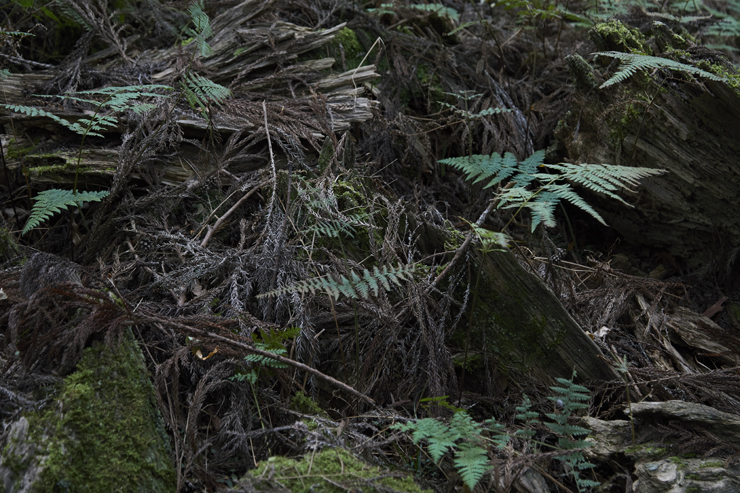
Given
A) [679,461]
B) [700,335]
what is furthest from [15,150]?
[700,335]

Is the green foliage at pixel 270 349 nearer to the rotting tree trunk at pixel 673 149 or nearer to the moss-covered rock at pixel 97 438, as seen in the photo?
the moss-covered rock at pixel 97 438

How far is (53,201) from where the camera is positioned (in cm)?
288

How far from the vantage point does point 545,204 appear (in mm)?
2336

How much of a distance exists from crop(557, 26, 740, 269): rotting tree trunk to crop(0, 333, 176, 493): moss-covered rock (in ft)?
12.4

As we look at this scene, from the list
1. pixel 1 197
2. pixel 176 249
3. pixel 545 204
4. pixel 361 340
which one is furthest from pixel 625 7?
pixel 1 197

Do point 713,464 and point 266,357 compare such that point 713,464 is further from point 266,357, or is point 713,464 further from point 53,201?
point 53,201

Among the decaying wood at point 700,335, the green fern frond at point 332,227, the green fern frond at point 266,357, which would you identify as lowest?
the decaying wood at point 700,335

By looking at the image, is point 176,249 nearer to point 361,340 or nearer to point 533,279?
point 361,340

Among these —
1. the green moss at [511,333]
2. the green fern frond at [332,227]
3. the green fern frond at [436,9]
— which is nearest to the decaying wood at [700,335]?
the green moss at [511,333]

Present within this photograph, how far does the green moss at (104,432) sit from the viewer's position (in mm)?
1857

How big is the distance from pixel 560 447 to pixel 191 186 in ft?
9.60

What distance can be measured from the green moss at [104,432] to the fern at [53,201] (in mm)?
1103

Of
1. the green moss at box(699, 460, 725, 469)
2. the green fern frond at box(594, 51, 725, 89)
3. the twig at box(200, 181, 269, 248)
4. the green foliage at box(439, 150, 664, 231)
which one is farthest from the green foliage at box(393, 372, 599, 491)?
the green fern frond at box(594, 51, 725, 89)

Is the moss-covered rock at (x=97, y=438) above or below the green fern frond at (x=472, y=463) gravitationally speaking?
below
